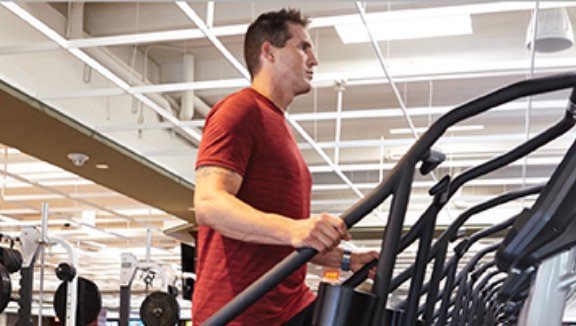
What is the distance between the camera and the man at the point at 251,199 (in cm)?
144

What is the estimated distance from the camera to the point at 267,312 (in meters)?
1.61

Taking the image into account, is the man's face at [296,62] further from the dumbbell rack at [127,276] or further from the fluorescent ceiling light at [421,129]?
the fluorescent ceiling light at [421,129]

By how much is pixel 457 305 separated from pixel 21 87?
610cm

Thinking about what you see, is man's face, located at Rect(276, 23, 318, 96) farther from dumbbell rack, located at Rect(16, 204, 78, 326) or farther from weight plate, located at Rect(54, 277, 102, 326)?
weight plate, located at Rect(54, 277, 102, 326)

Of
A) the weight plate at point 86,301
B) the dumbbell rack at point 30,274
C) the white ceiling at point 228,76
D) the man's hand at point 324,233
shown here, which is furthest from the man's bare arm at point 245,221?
the weight plate at point 86,301

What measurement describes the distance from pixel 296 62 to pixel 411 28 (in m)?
5.25

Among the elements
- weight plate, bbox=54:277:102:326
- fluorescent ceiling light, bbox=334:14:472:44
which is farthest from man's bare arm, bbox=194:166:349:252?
weight plate, bbox=54:277:102:326

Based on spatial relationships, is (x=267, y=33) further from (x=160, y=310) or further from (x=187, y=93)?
(x=160, y=310)

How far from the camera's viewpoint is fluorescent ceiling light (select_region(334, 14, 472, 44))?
6914mm

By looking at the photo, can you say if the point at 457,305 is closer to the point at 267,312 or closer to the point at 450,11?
the point at 267,312

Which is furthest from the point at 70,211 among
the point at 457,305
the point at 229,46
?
the point at 457,305

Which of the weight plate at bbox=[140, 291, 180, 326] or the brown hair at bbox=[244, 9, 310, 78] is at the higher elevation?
the brown hair at bbox=[244, 9, 310, 78]

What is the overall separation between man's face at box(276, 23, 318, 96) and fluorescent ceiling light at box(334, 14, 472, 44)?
15.7ft

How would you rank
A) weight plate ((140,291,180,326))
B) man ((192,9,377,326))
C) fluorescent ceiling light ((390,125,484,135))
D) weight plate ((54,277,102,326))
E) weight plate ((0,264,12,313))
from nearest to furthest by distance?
man ((192,9,377,326))
weight plate ((0,264,12,313))
weight plate ((54,277,102,326))
weight plate ((140,291,180,326))
fluorescent ceiling light ((390,125,484,135))
